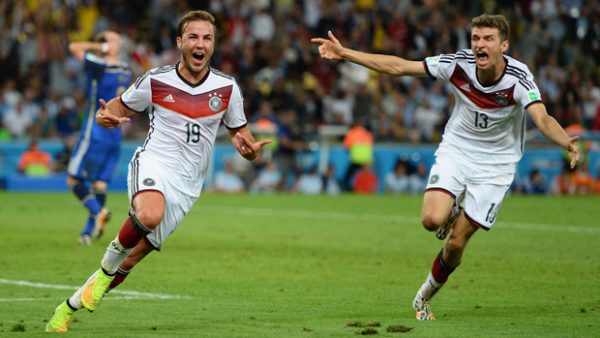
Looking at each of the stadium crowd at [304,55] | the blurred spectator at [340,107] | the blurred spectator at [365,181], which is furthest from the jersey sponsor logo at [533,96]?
the blurred spectator at [340,107]

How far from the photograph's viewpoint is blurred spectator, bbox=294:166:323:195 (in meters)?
30.7

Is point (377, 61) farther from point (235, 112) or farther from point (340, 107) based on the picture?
point (340, 107)

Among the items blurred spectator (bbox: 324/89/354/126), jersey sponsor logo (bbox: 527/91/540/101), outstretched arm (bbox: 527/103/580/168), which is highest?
jersey sponsor logo (bbox: 527/91/540/101)

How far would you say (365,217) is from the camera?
23.0m

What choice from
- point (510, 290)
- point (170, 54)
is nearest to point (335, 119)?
point (170, 54)

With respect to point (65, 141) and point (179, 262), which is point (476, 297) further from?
point (65, 141)

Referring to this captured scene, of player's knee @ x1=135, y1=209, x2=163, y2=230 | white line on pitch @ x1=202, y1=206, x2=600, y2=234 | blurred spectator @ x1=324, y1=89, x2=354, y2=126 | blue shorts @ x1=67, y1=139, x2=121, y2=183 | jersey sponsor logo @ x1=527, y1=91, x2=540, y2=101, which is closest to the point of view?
player's knee @ x1=135, y1=209, x2=163, y2=230

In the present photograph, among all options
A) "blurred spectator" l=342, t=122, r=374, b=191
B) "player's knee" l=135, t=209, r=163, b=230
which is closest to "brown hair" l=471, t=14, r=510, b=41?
"player's knee" l=135, t=209, r=163, b=230

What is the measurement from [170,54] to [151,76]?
22.3 meters

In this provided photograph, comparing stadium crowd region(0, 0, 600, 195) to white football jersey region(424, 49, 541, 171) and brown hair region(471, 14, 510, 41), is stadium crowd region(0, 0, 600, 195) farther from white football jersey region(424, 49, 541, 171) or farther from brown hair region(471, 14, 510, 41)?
brown hair region(471, 14, 510, 41)

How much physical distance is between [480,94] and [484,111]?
0.51 ft

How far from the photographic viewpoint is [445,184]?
10.4m

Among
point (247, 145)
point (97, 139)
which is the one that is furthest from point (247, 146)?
point (97, 139)

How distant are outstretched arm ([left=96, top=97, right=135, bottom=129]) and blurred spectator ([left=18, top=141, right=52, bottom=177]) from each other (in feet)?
60.9
